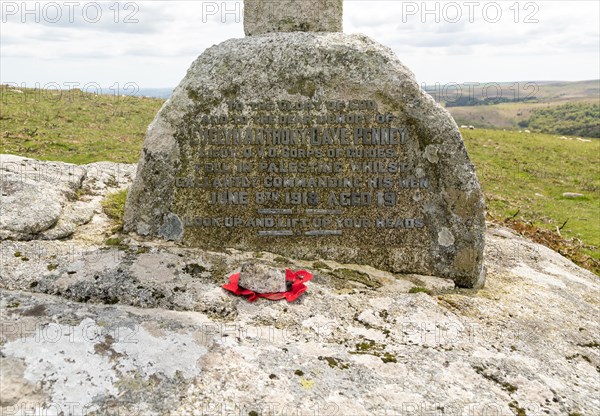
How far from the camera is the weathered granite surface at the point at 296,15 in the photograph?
851 centimetres

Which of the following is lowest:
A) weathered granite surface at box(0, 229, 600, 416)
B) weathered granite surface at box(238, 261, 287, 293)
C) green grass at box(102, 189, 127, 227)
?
weathered granite surface at box(0, 229, 600, 416)

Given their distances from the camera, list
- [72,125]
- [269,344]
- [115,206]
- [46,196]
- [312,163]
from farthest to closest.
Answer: [72,125], [115,206], [46,196], [312,163], [269,344]

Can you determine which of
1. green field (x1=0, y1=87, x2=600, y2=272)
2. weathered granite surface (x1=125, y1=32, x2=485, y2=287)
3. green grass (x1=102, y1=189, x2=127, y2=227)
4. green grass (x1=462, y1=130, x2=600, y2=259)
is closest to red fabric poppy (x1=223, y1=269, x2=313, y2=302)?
weathered granite surface (x1=125, y1=32, x2=485, y2=287)

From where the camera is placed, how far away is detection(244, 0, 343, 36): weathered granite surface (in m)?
8.51

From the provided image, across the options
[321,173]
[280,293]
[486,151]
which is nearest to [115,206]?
[321,173]

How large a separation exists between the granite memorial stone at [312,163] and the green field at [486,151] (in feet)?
19.8

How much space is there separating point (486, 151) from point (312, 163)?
63.7 ft

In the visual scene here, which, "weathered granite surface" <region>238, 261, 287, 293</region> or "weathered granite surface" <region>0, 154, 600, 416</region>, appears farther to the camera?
"weathered granite surface" <region>238, 261, 287, 293</region>

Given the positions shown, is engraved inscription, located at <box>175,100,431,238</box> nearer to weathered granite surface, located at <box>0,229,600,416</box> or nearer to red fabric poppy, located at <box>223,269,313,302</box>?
weathered granite surface, located at <box>0,229,600,416</box>

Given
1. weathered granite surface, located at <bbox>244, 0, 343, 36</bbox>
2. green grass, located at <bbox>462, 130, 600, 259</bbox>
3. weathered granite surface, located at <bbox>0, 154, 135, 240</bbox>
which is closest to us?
weathered granite surface, located at <bbox>0, 154, 135, 240</bbox>

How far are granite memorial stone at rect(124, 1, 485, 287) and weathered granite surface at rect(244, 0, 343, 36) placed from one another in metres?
0.46

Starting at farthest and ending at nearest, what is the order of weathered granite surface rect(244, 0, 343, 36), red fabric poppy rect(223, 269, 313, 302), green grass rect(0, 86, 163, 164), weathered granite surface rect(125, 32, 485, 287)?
green grass rect(0, 86, 163, 164)
weathered granite surface rect(244, 0, 343, 36)
weathered granite surface rect(125, 32, 485, 287)
red fabric poppy rect(223, 269, 313, 302)

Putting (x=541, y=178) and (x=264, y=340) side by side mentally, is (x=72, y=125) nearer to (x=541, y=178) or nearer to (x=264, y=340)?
(x=264, y=340)

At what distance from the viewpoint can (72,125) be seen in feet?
69.1
